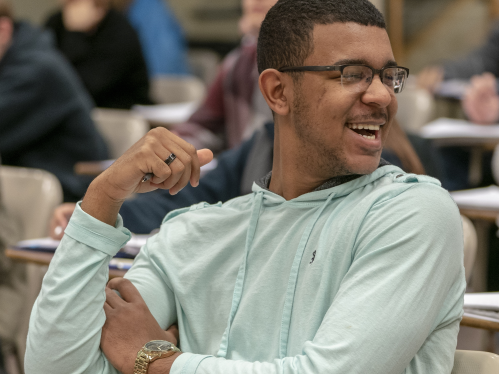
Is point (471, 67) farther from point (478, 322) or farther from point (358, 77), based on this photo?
point (358, 77)

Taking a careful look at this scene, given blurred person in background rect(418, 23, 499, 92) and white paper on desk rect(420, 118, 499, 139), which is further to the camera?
blurred person in background rect(418, 23, 499, 92)

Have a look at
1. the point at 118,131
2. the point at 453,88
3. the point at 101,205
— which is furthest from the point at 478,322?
the point at 453,88

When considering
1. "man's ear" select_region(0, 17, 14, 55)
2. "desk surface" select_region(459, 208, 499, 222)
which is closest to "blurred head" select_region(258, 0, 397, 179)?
"desk surface" select_region(459, 208, 499, 222)

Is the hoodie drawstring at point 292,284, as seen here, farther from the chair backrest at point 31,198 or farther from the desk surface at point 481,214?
the chair backrest at point 31,198

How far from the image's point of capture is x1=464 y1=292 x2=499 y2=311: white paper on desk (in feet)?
4.75

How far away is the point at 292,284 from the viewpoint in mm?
1106

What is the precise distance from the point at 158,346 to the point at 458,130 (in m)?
3.08

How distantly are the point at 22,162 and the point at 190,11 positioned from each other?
5.67 meters

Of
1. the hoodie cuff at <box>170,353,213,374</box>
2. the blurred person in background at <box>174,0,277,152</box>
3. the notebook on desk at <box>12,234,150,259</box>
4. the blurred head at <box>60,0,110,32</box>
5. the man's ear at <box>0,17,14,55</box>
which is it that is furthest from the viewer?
the blurred head at <box>60,0,110,32</box>

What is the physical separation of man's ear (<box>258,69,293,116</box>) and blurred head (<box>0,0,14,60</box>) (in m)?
2.64

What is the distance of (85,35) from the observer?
5133 mm

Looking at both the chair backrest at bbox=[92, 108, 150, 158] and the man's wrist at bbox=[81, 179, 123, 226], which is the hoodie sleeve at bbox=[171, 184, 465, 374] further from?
the chair backrest at bbox=[92, 108, 150, 158]

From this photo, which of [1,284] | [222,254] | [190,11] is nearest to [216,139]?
[1,284]

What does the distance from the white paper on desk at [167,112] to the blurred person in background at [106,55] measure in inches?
7.1
